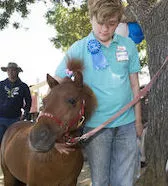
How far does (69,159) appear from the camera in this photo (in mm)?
3617

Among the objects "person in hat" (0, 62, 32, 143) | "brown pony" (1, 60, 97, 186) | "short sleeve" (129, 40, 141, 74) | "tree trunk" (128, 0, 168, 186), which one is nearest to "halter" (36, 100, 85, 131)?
"brown pony" (1, 60, 97, 186)

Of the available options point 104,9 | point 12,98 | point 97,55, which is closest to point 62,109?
point 97,55

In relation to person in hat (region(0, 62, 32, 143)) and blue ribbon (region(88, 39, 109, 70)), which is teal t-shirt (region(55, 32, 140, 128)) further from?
person in hat (region(0, 62, 32, 143))

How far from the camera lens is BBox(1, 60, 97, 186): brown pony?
9.98 feet

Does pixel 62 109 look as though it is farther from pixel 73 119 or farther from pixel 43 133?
pixel 43 133

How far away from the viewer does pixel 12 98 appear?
7375mm

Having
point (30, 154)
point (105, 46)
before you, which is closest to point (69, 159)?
point (30, 154)

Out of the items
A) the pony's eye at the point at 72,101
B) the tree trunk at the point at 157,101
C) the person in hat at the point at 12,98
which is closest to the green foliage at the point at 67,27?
the person in hat at the point at 12,98

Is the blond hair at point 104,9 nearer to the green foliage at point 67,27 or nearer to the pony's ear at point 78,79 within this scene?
the pony's ear at point 78,79

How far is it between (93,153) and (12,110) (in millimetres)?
4157

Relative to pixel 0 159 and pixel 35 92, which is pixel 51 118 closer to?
pixel 0 159

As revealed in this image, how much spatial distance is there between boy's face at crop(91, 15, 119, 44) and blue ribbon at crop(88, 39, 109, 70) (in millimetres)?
57

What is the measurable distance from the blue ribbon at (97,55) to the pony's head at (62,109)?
0.13m

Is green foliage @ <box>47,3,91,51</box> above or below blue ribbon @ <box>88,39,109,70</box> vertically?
above
